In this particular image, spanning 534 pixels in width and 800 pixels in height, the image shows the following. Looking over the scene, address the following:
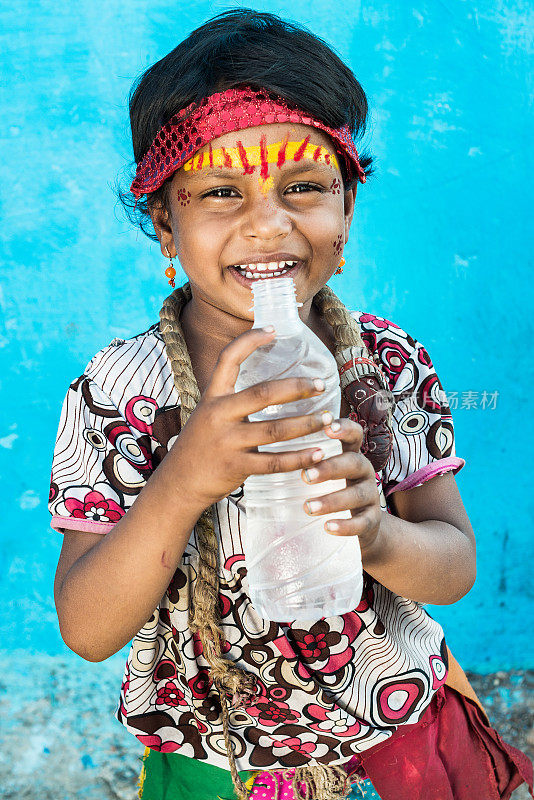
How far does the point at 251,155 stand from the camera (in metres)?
1.22

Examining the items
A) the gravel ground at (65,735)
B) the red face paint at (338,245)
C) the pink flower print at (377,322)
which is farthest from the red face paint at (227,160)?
the gravel ground at (65,735)

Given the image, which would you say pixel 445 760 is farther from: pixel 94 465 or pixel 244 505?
pixel 94 465

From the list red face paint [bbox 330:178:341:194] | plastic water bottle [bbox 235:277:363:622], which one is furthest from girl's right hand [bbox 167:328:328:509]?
red face paint [bbox 330:178:341:194]

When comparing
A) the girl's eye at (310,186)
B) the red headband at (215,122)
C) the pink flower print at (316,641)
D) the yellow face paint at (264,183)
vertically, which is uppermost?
the red headband at (215,122)

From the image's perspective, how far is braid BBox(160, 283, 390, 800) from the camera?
4.13 feet

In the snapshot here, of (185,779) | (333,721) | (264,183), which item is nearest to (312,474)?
(264,183)

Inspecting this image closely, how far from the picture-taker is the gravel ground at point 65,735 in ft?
7.57

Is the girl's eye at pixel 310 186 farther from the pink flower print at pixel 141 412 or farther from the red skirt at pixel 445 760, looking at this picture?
the red skirt at pixel 445 760

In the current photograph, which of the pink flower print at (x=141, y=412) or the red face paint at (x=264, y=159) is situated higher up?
the red face paint at (x=264, y=159)

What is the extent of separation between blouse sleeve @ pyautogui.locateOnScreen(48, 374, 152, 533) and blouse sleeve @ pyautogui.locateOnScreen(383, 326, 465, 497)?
42 centimetres

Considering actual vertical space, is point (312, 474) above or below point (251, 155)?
below

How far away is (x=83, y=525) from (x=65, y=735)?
1434 millimetres

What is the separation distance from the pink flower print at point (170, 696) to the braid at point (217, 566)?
0.27 feet

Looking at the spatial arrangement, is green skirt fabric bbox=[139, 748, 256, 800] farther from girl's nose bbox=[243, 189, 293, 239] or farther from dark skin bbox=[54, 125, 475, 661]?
girl's nose bbox=[243, 189, 293, 239]
